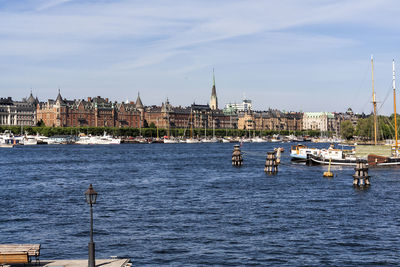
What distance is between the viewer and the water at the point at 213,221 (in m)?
26.2

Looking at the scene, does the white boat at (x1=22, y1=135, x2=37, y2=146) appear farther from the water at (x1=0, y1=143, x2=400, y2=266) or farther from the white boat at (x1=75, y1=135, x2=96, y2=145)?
the water at (x1=0, y1=143, x2=400, y2=266)

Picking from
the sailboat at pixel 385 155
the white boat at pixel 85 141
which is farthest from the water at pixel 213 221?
the white boat at pixel 85 141

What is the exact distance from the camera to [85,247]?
27109mm

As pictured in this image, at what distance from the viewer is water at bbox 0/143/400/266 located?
26.2 m

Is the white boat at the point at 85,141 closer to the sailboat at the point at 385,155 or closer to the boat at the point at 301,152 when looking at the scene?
the boat at the point at 301,152

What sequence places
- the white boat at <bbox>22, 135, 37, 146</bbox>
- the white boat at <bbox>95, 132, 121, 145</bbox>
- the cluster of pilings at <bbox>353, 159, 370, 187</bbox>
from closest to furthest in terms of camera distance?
the cluster of pilings at <bbox>353, 159, 370, 187</bbox>
the white boat at <bbox>22, 135, 37, 146</bbox>
the white boat at <bbox>95, 132, 121, 145</bbox>

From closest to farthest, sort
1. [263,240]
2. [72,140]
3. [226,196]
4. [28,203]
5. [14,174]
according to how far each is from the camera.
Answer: [263,240] → [28,203] → [226,196] → [14,174] → [72,140]

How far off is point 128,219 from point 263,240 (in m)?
8.82

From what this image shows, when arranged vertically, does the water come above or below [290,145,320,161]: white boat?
below

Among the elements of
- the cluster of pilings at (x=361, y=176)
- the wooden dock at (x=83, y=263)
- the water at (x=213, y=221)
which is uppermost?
the cluster of pilings at (x=361, y=176)

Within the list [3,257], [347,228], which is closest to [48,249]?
[3,257]

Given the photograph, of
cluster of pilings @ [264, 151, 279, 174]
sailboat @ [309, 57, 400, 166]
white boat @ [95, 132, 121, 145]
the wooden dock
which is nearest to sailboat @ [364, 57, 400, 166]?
sailboat @ [309, 57, 400, 166]

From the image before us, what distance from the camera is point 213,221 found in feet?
110

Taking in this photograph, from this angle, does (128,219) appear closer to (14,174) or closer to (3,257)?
(3,257)
